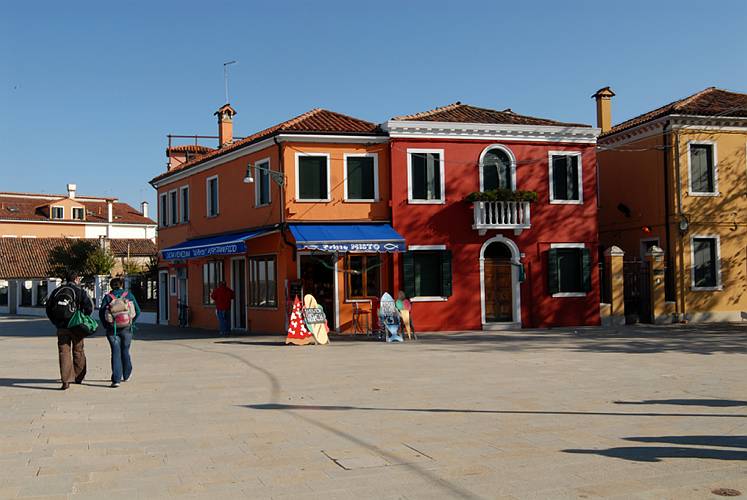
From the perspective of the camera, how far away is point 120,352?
12570 mm

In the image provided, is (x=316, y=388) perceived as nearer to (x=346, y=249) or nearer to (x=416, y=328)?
(x=346, y=249)

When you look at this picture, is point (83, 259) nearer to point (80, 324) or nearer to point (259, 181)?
point (259, 181)

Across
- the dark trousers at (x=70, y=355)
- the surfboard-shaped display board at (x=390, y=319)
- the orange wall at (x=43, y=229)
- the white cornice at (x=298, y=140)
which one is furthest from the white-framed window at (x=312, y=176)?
the orange wall at (x=43, y=229)

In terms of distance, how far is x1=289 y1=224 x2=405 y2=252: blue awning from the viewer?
22219 mm

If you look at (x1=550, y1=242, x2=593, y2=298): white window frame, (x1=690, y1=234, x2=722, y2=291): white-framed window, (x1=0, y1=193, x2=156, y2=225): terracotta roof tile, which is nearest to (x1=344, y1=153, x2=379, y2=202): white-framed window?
(x1=550, y1=242, x2=593, y2=298): white window frame

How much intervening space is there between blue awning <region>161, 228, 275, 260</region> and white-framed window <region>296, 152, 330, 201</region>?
1519 mm

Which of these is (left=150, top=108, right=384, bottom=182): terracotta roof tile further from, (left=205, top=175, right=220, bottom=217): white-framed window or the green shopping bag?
the green shopping bag

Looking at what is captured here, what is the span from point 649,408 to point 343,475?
4944 millimetres

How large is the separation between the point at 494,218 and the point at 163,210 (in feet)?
51.7

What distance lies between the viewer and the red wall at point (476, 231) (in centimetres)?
2423

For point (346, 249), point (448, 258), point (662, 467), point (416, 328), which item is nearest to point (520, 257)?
point (448, 258)

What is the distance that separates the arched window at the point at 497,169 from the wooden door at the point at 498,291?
2.36m

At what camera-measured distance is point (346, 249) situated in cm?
2233

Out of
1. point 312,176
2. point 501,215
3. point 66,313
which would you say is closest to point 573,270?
point 501,215
